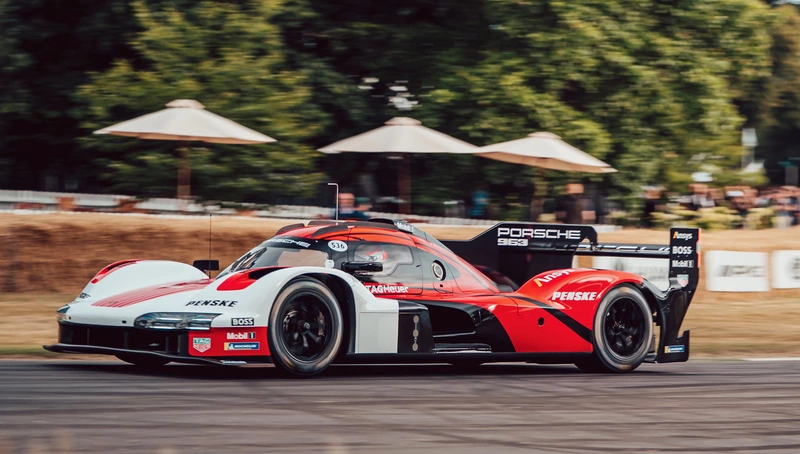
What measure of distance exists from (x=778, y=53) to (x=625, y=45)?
1357 inches

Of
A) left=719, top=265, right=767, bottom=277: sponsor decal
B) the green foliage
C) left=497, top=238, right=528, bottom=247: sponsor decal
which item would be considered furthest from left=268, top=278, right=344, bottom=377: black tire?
the green foliage

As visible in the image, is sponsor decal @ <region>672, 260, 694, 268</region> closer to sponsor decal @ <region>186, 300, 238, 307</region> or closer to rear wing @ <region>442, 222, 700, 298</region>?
rear wing @ <region>442, 222, 700, 298</region>

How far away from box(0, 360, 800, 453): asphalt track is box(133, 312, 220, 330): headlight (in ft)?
Answer: 1.22

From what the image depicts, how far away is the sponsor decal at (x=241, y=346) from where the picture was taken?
7945 millimetres

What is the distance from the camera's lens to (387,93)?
23016 mm

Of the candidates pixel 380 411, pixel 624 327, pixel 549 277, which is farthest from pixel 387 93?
pixel 380 411

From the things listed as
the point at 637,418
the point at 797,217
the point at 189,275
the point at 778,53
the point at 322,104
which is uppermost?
the point at 778,53

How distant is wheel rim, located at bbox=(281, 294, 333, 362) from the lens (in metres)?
8.27

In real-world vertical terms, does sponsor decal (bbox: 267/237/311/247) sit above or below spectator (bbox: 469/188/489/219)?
below

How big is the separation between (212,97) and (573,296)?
11.1 m

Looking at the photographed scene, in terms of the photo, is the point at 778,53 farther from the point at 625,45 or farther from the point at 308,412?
the point at 308,412

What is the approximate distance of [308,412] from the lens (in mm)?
6625

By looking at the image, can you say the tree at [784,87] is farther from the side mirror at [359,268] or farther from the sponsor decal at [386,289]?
the side mirror at [359,268]

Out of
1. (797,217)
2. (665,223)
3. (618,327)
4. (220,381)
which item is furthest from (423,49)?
(220,381)
